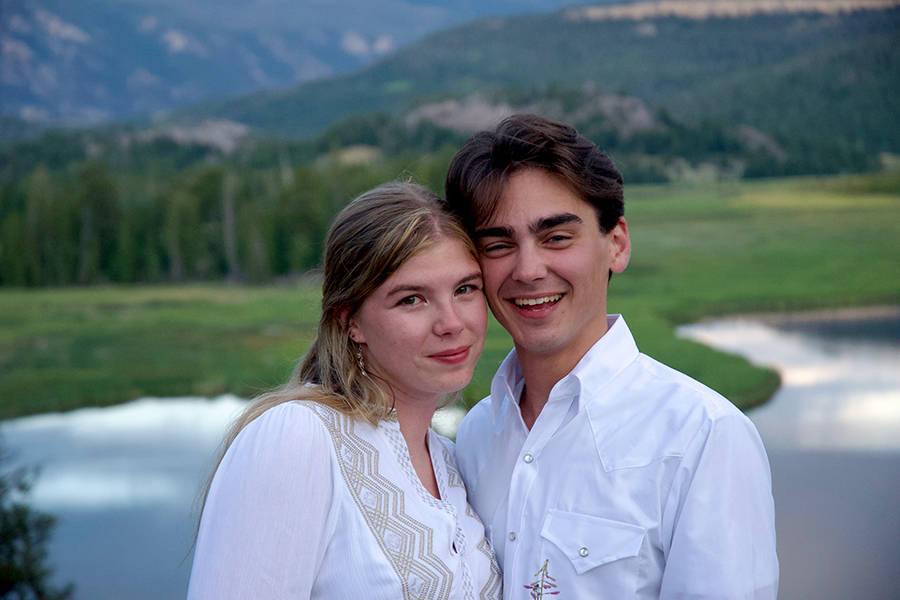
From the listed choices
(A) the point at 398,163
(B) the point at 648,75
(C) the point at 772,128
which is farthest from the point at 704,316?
(A) the point at 398,163

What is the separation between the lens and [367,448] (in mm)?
1643

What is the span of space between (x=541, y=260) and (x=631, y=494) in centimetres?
58

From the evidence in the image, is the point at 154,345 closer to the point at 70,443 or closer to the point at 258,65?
the point at 70,443

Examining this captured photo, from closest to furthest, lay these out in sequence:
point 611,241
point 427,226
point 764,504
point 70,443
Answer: point 764,504 < point 427,226 < point 611,241 < point 70,443

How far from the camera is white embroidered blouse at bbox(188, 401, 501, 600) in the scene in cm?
145

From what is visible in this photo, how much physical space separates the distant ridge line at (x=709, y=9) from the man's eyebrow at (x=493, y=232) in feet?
22.6

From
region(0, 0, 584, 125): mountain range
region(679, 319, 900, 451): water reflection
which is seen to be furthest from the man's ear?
region(0, 0, 584, 125): mountain range

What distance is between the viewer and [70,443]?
18.9 ft

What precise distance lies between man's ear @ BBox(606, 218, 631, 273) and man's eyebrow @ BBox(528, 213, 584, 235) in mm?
184

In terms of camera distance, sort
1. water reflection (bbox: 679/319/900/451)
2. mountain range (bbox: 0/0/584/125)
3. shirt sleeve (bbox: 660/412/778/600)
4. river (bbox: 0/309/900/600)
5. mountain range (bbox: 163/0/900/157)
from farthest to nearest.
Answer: mountain range (bbox: 0/0/584/125)
mountain range (bbox: 163/0/900/157)
water reflection (bbox: 679/319/900/451)
river (bbox: 0/309/900/600)
shirt sleeve (bbox: 660/412/778/600)

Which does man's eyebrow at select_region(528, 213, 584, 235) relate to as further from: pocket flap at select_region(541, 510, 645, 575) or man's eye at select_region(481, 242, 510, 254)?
pocket flap at select_region(541, 510, 645, 575)

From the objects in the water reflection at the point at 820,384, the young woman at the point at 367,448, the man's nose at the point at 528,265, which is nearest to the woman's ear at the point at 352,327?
the young woman at the point at 367,448

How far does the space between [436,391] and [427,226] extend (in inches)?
15.9

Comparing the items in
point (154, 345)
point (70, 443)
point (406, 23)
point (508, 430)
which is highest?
point (406, 23)
